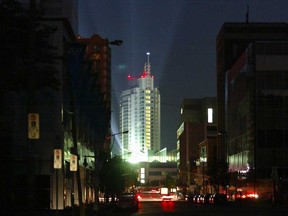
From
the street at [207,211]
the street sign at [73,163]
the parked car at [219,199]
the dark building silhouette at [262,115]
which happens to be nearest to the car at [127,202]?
the street at [207,211]

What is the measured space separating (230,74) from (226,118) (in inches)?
379

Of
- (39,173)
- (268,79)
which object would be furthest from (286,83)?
(39,173)

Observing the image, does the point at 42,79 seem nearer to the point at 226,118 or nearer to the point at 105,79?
the point at 226,118

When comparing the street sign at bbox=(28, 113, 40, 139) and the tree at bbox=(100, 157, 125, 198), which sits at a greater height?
the street sign at bbox=(28, 113, 40, 139)

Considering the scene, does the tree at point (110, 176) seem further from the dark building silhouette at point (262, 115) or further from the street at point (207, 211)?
the dark building silhouette at point (262, 115)

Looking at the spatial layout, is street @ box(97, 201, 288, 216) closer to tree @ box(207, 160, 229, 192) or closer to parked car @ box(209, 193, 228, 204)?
parked car @ box(209, 193, 228, 204)

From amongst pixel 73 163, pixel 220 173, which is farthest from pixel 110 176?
pixel 220 173

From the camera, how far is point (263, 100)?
100375 millimetres

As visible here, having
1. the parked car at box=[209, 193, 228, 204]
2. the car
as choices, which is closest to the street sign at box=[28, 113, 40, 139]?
the car

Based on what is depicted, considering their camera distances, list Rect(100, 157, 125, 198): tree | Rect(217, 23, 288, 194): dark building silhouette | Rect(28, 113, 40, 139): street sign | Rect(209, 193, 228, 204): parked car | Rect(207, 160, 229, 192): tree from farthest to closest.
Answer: Rect(207, 160, 229, 192): tree, Rect(217, 23, 288, 194): dark building silhouette, Rect(209, 193, 228, 204): parked car, Rect(100, 157, 125, 198): tree, Rect(28, 113, 40, 139): street sign

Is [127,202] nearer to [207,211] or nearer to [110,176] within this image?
[207,211]

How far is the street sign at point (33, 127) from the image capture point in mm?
19578

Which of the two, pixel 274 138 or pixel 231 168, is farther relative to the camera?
pixel 231 168

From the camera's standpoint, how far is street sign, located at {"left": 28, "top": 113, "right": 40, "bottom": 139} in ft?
64.2
